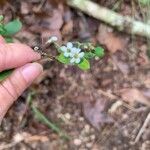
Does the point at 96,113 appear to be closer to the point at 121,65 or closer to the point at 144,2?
the point at 121,65

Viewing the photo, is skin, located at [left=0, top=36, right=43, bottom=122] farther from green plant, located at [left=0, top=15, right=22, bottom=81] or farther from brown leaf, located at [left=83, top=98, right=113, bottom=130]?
brown leaf, located at [left=83, top=98, right=113, bottom=130]

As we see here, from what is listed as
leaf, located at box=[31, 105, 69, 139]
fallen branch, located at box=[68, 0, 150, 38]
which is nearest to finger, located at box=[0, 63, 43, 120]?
leaf, located at box=[31, 105, 69, 139]

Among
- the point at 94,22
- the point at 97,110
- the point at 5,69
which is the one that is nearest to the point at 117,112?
the point at 97,110

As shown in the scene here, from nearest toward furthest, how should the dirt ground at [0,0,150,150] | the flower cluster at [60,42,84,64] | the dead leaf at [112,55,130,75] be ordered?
the flower cluster at [60,42,84,64] → the dirt ground at [0,0,150,150] → the dead leaf at [112,55,130,75]

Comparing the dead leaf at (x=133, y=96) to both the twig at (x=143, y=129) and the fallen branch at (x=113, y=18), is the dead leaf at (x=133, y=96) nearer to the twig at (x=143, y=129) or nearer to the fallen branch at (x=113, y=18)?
the twig at (x=143, y=129)

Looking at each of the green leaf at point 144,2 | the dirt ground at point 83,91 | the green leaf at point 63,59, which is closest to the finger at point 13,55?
the green leaf at point 63,59

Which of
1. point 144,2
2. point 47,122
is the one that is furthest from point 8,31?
point 144,2

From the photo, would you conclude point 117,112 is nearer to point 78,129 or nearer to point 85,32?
point 78,129
